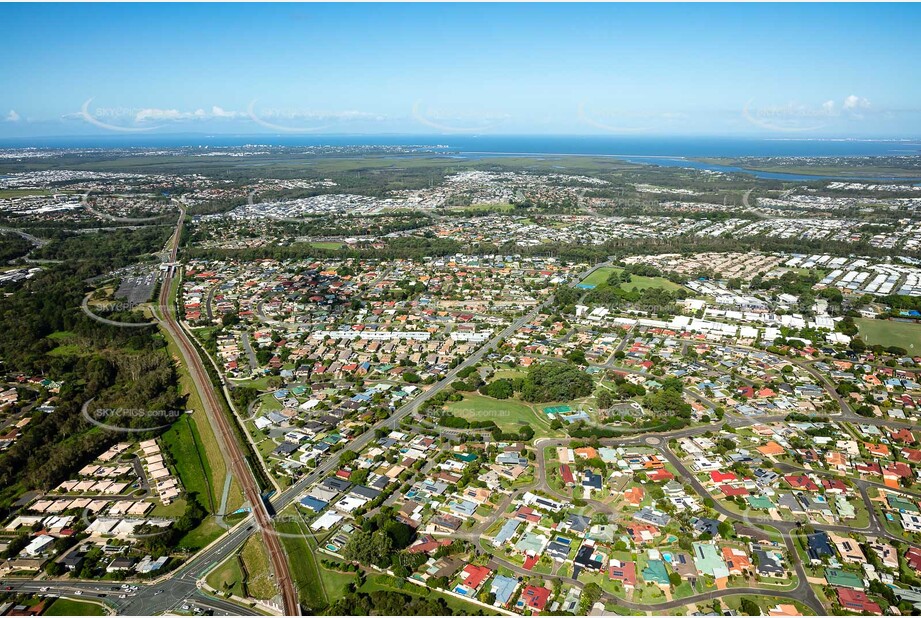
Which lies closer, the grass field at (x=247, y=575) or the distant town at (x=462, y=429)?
the grass field at (x=247, y=575)

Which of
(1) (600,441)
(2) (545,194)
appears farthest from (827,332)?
(2) (545,194)

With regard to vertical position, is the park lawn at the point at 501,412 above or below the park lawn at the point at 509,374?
below

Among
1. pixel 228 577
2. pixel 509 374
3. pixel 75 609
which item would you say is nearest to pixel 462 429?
pixel 509 374

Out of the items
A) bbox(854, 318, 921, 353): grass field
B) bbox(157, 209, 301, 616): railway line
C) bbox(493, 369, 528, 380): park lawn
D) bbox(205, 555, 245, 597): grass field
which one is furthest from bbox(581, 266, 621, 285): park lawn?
bbox(205, 555, 245, 597): grass field

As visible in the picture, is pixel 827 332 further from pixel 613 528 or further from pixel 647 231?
pixel 647 231

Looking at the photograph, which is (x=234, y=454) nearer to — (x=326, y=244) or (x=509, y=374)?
(x=509, y=374)

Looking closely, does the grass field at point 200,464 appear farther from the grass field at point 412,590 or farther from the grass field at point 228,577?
the grass field at point 412,590
